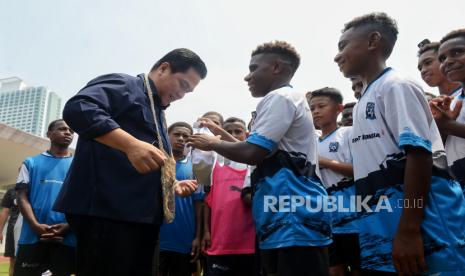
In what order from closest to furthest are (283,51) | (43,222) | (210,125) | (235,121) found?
1. (283,51)
2. (210,125)
3. (43,222)
4. (235,121)

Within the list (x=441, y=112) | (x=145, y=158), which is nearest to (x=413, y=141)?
(x=441, y=112)

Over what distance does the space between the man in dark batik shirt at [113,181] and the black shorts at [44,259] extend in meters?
2.61

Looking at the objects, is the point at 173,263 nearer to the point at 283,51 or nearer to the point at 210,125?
the point at 210,125

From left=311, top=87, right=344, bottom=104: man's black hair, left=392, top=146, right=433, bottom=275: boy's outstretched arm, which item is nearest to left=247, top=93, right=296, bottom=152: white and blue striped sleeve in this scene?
left=392, top=146, right=433, bottom=275: boy's outstretched arm

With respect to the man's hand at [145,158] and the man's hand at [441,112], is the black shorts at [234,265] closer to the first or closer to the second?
the man's hand at [441,112]

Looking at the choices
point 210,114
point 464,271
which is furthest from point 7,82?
point 464,271

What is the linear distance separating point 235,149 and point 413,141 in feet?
3.34

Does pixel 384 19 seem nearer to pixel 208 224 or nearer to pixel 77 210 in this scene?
pixel 77 210

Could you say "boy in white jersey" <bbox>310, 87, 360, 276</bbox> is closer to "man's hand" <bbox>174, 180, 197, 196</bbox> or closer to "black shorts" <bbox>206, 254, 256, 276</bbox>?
"black shorts" <bbox>206, 254, 256, 276</bbox>

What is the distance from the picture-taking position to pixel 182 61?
272 cm

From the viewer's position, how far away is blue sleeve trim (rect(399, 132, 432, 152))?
6.02 feet

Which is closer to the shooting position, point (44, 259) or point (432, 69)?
point (432, 69)

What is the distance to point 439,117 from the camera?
2432mm

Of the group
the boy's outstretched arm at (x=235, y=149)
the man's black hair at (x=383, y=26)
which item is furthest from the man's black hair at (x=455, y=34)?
the boy's outstretched arm at (x=235, y=149)
